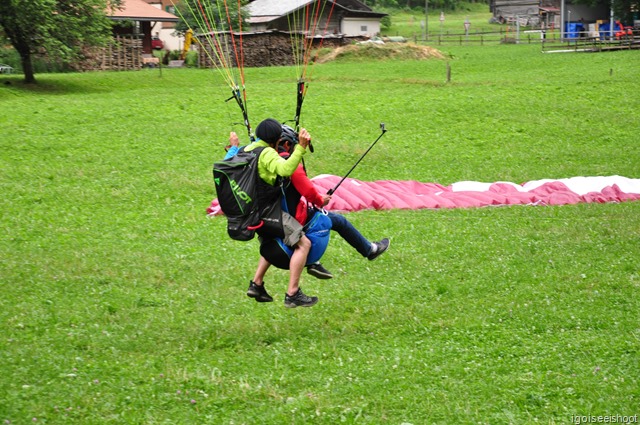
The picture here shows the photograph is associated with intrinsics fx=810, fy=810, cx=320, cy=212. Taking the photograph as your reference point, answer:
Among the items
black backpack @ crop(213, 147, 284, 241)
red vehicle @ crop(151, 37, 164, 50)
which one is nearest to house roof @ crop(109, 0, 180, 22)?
red vehicle @ crop(151, 37, 164, 50)

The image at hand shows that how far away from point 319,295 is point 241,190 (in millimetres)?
3250

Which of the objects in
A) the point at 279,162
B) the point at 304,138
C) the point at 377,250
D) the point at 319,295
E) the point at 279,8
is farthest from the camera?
the point at 279,8

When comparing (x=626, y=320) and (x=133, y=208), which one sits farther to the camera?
(x=133, y=208)

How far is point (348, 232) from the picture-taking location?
10359 mm

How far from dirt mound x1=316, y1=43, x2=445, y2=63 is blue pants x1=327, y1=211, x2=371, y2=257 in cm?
4645

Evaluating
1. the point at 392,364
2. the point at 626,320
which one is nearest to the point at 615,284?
the point at 626,320

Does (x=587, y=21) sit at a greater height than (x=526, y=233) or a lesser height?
greater

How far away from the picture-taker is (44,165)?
22797 mm

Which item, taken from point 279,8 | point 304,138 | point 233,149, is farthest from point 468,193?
point 279,8

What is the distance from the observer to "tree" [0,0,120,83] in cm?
3600

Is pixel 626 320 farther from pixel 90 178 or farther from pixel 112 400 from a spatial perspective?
pixel 90 178

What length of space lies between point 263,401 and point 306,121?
22.0 m

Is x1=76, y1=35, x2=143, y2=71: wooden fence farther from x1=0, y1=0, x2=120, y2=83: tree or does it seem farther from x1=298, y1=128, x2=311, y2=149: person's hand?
x1=298, y1=128, x2=311, y2=149: person's hand

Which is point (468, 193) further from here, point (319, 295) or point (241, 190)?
point (241, 190)
